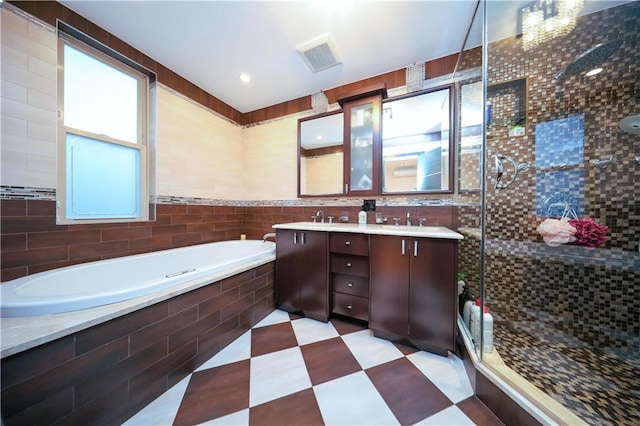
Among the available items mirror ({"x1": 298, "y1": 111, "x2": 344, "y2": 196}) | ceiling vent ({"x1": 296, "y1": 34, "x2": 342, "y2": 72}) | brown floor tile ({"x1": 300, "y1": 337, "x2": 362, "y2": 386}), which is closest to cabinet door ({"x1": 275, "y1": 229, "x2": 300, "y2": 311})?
brown floor tile ({"x1": 300, "y1": 337, "x2": 362, "y2": 386})

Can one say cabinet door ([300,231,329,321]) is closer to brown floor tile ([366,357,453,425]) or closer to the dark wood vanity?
the dark wood vanity

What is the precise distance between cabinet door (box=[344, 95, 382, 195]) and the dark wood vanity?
0.64m

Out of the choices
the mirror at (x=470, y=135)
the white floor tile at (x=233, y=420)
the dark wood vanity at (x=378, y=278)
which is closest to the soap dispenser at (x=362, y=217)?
the dark wood vanity at (x=378, y=278)

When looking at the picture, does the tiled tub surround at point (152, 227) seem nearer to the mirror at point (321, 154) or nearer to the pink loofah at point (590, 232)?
the mirror at point (321, 154)

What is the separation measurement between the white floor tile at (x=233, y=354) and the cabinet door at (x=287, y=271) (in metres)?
0.45

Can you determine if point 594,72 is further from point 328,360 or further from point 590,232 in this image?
point 328,360

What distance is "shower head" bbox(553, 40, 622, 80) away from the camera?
1.39 metres

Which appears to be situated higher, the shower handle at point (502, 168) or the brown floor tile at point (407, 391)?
the shower handle at point (502, 168)

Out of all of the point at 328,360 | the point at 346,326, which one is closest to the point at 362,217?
the point at 346,326

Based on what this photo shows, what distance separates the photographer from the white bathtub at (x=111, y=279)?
0.85 m

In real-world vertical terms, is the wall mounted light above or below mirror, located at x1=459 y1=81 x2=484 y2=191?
above

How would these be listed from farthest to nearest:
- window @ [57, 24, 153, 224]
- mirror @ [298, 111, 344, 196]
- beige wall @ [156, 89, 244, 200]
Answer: mirror @ [298, 111, 344, 196] → beige wall @ [156, 89, 244, 200] → window @ [57, 24, 153, 224]

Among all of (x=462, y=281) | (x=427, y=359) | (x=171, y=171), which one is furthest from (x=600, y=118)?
(x=171, y=171)

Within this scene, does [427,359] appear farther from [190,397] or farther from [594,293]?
[190,397]
